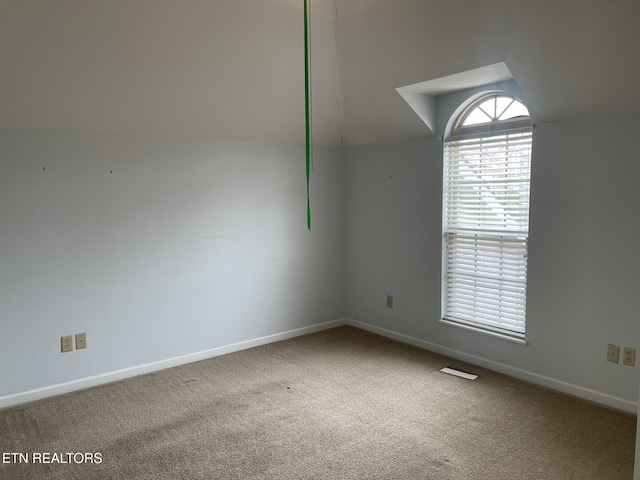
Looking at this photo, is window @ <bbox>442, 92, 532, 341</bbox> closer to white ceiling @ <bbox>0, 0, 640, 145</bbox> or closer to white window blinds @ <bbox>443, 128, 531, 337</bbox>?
white window blinds @ <bbox>443, 128, 531, 337</bbox>

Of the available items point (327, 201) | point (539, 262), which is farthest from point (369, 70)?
point (539, 262)

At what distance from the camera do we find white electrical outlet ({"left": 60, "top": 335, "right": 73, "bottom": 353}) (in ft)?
11.2

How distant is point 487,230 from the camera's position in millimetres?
3797

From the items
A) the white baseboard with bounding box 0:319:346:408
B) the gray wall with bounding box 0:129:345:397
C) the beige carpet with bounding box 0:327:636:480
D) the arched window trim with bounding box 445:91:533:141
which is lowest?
the beige carpet with bounding box 0:327:636:480

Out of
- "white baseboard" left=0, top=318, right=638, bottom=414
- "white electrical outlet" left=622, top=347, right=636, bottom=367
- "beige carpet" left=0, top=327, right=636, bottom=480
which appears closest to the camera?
"beige carpet" left=0, top=327, right=636, bottom=480

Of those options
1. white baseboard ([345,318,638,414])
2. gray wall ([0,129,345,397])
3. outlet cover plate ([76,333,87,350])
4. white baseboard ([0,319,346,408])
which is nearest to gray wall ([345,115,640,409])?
white baseboard ([345,318,638,414])

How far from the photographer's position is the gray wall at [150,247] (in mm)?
3262

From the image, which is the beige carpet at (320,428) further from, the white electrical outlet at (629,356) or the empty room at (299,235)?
the white electrical outlet at (629,356)

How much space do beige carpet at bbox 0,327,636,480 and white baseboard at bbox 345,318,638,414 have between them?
2.7 inches

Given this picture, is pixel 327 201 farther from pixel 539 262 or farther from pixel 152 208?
pixel 539 262

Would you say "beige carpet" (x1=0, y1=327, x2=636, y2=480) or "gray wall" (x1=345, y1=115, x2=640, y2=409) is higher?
"gray wall" (x1=345, y1=115, x2=640, y2=409)

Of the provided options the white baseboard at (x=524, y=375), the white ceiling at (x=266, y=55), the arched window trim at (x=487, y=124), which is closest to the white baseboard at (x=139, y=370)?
the white baseboard at (x=524, y=375)

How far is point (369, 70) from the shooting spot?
373cm

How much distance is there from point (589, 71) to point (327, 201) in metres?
2.59
